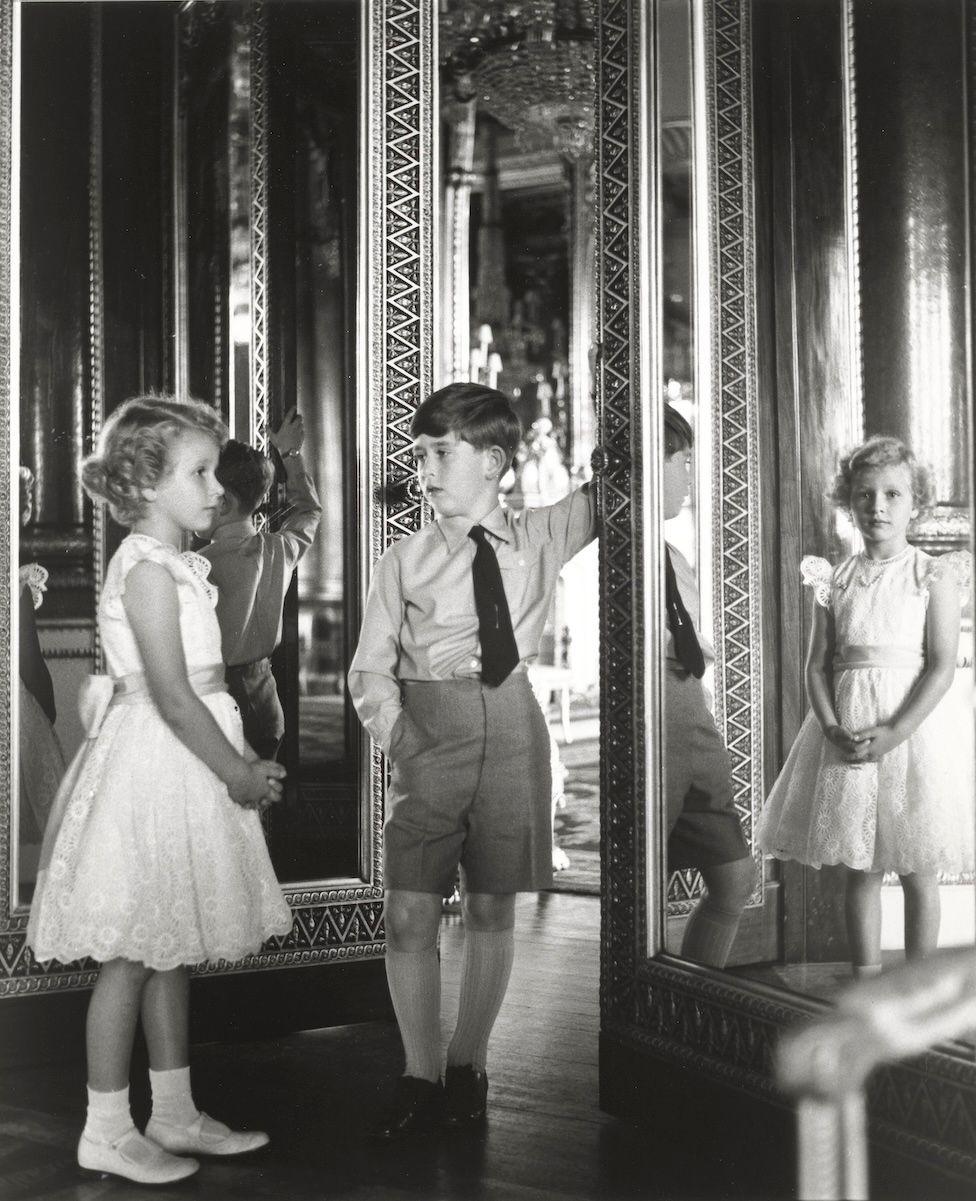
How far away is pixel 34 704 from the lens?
3.33m

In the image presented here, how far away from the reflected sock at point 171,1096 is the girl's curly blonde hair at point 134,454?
1.04 m

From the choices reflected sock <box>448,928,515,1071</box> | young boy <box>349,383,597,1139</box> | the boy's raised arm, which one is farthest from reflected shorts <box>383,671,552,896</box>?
the boy's raised arm

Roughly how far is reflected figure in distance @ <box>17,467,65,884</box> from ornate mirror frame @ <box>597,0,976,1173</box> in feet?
4.40

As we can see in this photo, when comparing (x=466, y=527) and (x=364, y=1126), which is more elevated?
(x=466, y=527)

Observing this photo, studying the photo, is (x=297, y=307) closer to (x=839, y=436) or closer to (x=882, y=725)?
(x=839, y=436)

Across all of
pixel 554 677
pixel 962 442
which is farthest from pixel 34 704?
pixel 554 677

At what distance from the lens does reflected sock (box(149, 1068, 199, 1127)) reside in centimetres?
261

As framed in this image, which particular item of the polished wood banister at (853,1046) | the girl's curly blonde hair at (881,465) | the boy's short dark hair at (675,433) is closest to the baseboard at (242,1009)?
the boy's short dark hair at (675,433)

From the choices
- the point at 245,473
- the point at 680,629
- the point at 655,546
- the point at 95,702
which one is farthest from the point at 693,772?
the point at 245,473

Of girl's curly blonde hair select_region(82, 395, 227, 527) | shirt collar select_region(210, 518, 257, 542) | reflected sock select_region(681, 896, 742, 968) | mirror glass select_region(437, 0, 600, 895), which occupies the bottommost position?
reflected sock select_region(681, 896, 742, 968)

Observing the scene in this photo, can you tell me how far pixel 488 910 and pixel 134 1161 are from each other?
31.1 inches

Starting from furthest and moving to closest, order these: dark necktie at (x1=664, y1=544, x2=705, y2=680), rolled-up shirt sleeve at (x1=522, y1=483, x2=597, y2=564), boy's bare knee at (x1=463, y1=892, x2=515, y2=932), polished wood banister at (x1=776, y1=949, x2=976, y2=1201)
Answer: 1. rolled-up shirt sleeve at (x1=522, y1=483, x2=597, y2=564)
2. boy's bare knee at (x1=463, y1=892, x2=515, y2=932)
3. dark necktie at (x1=664, y1=544, x2=705, y2=680)
4. polished wood banister at (x1=776, y1=949, x2=976, y2=1201)

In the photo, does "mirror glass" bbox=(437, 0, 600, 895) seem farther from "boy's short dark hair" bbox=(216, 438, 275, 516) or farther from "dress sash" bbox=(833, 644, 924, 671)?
"dress sash" bbox=(833, 644, 924, 671)

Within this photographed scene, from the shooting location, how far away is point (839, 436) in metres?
2.24
